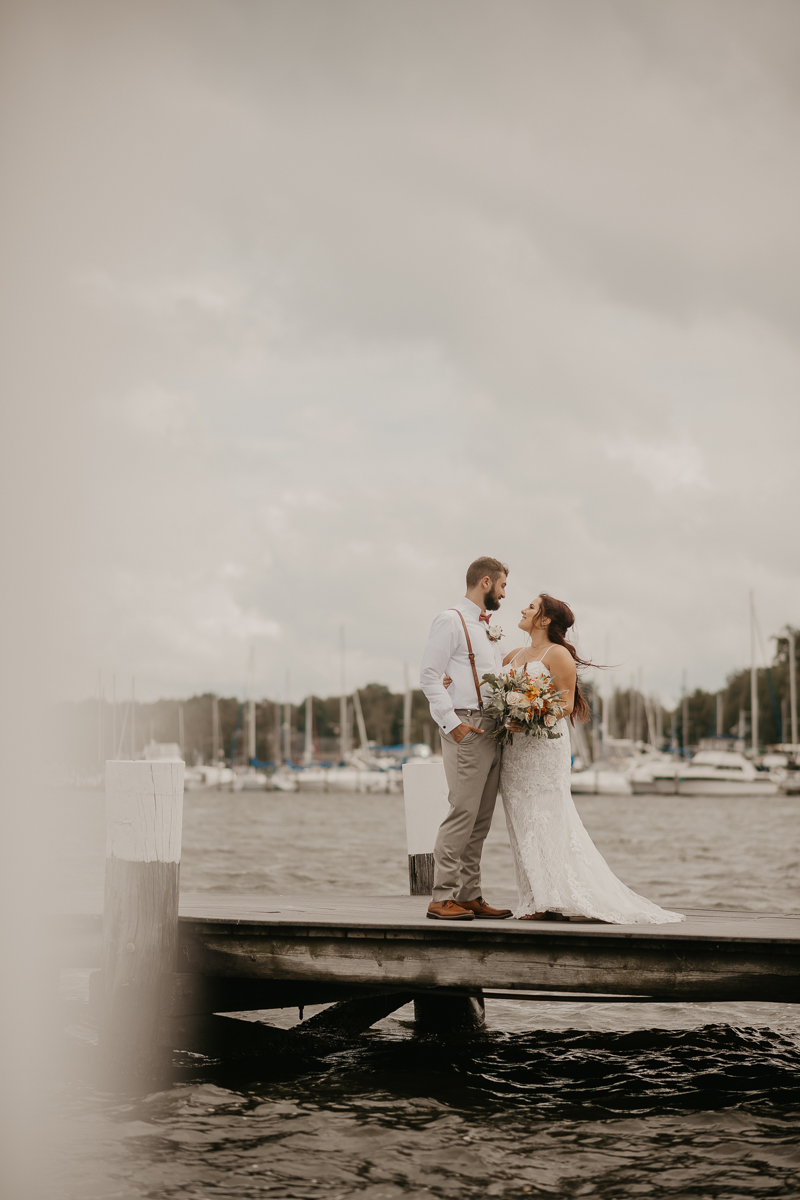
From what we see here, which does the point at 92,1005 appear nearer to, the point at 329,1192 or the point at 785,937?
the point at 329,1192

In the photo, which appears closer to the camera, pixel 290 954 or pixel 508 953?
pixel 508 953

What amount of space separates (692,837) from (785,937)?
37532 mm

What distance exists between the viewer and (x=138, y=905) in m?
8.03

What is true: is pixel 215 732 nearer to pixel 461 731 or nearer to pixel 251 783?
pixel 251 783

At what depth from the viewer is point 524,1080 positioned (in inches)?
341

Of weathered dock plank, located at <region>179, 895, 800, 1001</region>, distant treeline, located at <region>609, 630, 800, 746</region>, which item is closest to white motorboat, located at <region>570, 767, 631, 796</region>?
Answer: distant treeline, located at <region>609, 630, 800, 746</region>

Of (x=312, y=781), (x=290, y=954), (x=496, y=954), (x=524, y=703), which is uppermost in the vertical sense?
(x=524, y=703)

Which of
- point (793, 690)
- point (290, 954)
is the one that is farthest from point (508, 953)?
point (793, 690)

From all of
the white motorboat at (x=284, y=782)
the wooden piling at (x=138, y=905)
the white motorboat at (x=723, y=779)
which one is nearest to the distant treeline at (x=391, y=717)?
the white motorboat at (x=284, y=782)

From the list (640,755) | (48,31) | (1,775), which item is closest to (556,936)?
(1,775)

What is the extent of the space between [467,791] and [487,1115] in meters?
2.15

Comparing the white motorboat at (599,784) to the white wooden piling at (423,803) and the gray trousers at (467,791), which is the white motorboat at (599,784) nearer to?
the white wooden piling at (423,803)

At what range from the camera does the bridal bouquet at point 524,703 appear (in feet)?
24.6

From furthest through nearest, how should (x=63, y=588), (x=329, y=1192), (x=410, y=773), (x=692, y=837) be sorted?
1. (x=692, y=837)
2. (x=410, y=773)
3. (x=63, y=588)
4. (x=329, y=1192)
